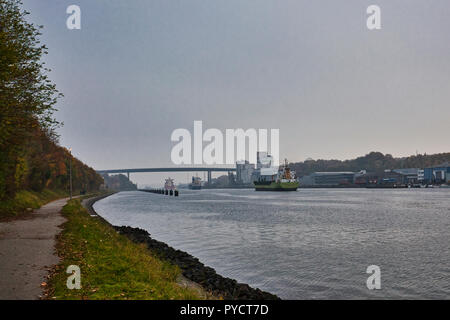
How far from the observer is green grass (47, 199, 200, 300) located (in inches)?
400

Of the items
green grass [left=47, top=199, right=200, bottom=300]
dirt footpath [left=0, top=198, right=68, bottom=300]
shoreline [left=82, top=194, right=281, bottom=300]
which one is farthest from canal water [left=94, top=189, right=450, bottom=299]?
dirt footpath [left=0, top=198, right=68, bottom=300]

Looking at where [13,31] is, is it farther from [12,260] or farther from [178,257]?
[178,257]

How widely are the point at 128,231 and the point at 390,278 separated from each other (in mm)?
23049

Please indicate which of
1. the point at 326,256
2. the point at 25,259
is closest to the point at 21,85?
the point at 25,259

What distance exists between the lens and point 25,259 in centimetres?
1405

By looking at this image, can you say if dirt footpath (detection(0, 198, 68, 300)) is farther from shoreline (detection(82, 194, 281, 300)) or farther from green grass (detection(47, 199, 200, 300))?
shoreline (detection(82, 194, 281, 300))

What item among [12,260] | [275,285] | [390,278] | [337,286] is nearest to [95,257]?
[12,260]

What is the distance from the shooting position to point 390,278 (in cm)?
1767

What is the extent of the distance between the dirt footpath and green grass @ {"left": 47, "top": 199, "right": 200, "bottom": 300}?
44 cm

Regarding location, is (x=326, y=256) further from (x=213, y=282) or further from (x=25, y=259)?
(x=25, y=259)

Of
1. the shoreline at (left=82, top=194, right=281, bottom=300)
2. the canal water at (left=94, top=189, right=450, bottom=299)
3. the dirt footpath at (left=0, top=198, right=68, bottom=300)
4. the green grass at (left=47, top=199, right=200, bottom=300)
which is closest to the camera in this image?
the dirt footpath at (left=0, top=198, right=68, bottom=300)

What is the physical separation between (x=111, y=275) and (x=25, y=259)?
4379 millimetres
